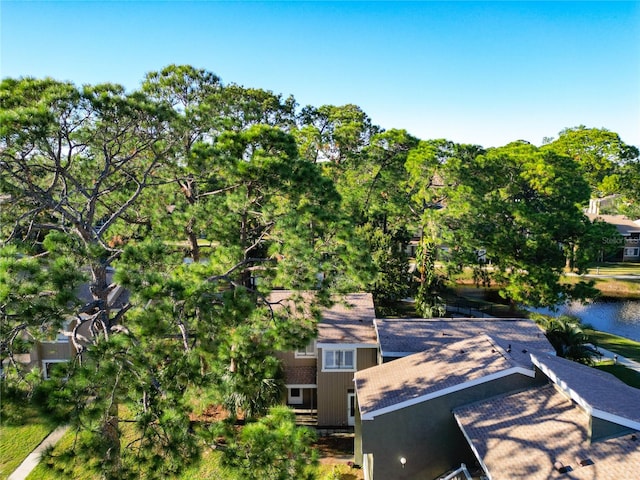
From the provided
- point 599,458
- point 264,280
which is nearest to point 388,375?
point 264,280

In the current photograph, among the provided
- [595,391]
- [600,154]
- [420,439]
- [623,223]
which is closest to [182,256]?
[420,439]

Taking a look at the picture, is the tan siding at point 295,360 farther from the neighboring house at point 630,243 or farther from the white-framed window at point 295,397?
the neighboring house at point 630,243

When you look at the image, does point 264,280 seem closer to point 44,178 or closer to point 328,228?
point 328,228

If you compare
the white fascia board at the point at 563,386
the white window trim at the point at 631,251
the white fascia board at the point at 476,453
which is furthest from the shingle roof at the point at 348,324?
the white window trim at the point at 631,251

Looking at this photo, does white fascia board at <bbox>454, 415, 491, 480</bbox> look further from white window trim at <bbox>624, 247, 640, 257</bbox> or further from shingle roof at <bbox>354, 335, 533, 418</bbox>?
white window trim at <bbox>624, 247, 640, 257</bbox>

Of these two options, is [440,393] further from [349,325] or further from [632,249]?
[632,249]

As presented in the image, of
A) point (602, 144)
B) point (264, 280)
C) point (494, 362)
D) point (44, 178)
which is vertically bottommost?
point (494, 362)

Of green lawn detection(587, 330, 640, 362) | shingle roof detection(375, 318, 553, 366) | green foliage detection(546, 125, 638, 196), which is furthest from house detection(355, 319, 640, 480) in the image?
green foliage detection(546, 125, 638, 196)
